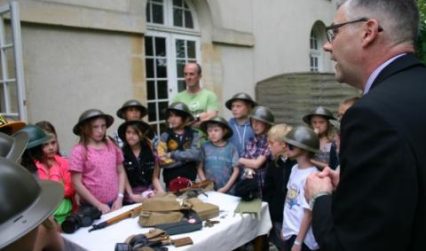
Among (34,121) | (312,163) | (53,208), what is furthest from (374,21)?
(34,121)

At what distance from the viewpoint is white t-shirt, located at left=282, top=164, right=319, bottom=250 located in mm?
2971

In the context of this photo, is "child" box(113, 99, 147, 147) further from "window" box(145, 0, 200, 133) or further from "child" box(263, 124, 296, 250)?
"window" box(145, 0, 200, 133)

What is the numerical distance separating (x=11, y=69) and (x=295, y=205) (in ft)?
11.7

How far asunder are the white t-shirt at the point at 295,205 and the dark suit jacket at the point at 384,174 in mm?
1828

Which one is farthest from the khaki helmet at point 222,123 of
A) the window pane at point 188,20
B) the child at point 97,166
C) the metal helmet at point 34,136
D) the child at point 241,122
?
the window pane at point 188,20

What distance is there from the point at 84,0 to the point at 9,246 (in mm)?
4932

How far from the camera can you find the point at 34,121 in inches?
193

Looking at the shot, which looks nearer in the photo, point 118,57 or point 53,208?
point 53,208

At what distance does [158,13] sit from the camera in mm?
7070

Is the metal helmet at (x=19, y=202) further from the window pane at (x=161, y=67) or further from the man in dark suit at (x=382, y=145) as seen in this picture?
the window pane at (x=161, y=67)

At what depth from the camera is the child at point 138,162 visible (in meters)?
3.96

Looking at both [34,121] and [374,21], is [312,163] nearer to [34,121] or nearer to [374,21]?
[374,21]

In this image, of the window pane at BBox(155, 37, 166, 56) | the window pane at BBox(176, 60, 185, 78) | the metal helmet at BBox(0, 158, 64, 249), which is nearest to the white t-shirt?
the metal helmet at BBox(0, 158, 64, 249)

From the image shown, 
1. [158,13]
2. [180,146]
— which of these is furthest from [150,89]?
[180,146]
